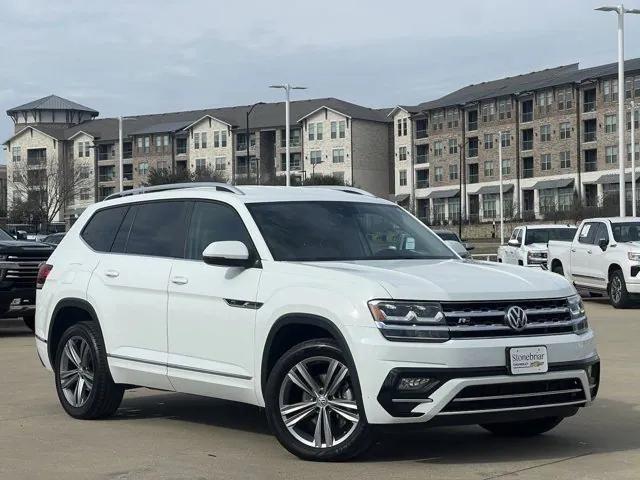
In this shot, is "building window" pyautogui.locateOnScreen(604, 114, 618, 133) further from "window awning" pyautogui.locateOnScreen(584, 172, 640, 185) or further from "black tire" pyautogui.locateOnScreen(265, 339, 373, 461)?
"black tire" pyautogui.locateOnScreen(265, 339, 373, 461)

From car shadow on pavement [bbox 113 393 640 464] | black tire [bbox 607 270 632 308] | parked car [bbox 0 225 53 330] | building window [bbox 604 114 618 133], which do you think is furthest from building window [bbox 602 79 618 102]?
car shadow on pavement [bbox 113 393 640 464]

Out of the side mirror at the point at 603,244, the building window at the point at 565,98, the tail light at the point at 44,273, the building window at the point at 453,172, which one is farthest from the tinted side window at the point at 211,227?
the building window at the point at 453,172

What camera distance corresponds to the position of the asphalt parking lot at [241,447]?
7.09m

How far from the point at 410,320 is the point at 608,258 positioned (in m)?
17.1

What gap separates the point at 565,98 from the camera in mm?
98938

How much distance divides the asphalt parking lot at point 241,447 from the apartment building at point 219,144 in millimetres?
98524

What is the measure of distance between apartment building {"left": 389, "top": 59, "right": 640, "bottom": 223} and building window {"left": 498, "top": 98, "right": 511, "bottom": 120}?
0.09 m

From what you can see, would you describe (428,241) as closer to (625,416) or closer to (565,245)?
(625,416)

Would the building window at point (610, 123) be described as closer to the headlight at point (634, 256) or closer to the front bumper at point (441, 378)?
the headlight at point (634, 256)

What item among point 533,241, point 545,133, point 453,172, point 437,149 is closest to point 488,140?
point 453,172

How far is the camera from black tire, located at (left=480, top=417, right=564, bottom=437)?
8188mm

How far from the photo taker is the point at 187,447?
8016 mm

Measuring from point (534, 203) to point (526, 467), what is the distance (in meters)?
96.2

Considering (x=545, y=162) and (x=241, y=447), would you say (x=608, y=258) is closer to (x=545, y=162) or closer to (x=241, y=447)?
(x=241, y=447)
